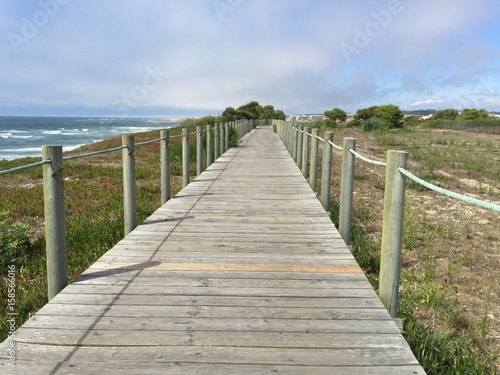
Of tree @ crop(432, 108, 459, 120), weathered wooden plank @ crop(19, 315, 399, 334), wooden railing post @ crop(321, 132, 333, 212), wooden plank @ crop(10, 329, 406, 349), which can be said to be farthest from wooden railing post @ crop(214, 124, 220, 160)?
tree @ crop(432, 108, 459, 120)

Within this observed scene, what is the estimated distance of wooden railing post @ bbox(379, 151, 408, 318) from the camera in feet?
10.1

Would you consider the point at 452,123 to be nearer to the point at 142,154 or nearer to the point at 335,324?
the point at 142,154

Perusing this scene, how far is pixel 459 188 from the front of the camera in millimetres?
10898

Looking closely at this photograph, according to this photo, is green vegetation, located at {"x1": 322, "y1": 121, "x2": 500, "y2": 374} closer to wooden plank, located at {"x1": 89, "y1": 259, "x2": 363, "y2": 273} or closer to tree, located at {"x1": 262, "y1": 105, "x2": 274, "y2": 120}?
wooden plank, located at {"x1": 89, "y1": 259, "x2": 363, "y2": 273}

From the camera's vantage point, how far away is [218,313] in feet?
9.77

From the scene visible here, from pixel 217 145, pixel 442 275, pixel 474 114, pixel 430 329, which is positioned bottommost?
pixel 442 275

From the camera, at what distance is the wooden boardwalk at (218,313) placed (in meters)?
2.40

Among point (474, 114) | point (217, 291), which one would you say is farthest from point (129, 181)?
point (474, 114)

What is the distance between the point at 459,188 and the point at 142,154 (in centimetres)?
1268

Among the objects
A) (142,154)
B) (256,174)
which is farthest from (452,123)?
(256,174)

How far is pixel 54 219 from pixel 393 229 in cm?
254

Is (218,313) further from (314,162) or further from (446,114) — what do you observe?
(446,114)

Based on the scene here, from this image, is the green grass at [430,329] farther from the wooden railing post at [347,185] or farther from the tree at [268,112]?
the tree at [268,112]

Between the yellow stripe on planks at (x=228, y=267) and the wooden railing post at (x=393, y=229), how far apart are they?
72 centimetres
